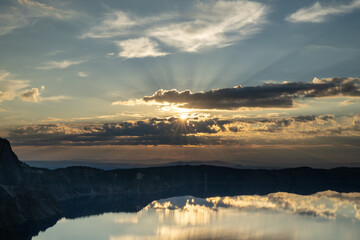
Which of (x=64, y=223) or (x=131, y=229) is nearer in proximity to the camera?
(x=131, y=229)

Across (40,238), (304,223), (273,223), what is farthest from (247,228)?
(40,238)

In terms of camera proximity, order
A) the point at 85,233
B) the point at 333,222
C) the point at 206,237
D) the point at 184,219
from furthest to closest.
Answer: the point at 184,219 < the point at 333,222 < the point at 85,233 < the point at 206,237

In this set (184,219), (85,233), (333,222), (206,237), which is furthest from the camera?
(184,219)

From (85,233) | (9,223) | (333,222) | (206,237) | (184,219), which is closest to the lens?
(206,237)

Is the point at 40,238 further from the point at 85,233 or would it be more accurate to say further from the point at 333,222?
the point at 333,222

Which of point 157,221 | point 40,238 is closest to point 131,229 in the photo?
point 157,221

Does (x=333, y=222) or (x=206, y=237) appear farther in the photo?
(x=333, y=222)

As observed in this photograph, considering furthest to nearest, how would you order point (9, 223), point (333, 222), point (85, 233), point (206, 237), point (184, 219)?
1. point (184, 219)
2. point (333, 222)
3. point (9, 223)
4. point (85, 233)
5. point (206, 237)

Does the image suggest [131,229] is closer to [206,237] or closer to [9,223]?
[206,237]
